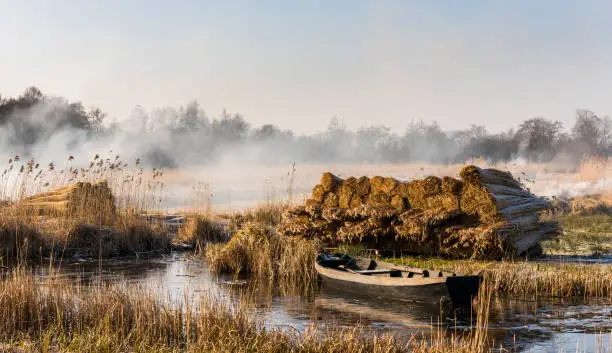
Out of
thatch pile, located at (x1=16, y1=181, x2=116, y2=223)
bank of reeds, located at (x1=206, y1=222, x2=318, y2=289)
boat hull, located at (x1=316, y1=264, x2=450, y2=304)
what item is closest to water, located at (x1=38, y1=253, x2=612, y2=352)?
boat hull, located at (x1=316, y1=264, x2=450, y2=304)

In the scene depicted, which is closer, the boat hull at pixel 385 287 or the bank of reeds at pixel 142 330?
the bank of reeds at pixel 142 330

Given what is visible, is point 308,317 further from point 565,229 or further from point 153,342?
point 565,229

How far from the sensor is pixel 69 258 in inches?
863

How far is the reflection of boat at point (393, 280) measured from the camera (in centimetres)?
1343

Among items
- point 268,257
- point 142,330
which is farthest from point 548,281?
point 142,330

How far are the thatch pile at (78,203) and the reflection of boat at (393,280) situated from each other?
965 cm

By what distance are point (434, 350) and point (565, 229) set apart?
20154 millimetres

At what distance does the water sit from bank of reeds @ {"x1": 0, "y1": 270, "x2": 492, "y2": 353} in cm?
43

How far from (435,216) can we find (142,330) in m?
10.2

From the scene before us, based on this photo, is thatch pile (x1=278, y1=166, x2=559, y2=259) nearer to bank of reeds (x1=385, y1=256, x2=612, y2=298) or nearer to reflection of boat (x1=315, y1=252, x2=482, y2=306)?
reflection of boat (x1=315, y1=252, x2=482, y2=306)

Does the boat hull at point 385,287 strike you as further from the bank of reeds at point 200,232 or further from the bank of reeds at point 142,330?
the bank of reeds at point 200,232

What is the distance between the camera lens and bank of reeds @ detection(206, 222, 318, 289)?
58.0ft

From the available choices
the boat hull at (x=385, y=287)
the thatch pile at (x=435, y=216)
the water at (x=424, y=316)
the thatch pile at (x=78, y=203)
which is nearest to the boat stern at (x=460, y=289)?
the boat hull at (x=385, y=287)

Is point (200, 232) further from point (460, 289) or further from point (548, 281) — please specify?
point (460, 289)
